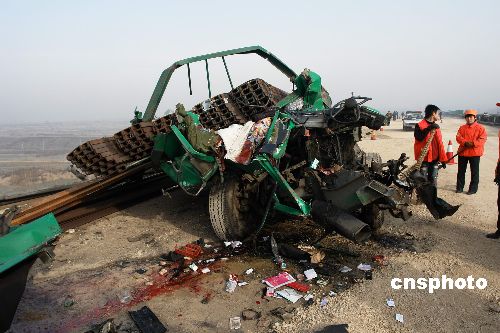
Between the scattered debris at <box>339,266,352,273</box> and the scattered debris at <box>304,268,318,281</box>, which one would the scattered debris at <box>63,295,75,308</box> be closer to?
the scattered debris at <box>304,268,318,281</box>

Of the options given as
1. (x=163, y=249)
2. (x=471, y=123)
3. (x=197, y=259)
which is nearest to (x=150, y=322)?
(x=197, y=259)

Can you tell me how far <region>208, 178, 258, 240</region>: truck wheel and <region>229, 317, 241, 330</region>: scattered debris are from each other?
1.66 meters

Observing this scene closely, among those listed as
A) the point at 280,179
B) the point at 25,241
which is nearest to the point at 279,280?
the point at 280,179

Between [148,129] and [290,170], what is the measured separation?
2485 mm

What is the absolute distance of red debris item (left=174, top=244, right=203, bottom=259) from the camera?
4.62m

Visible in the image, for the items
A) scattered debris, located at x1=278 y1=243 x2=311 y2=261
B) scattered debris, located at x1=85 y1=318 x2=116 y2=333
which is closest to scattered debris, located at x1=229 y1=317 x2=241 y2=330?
scattered debris, located at x1=85 y1=318 x2=116 y2=333

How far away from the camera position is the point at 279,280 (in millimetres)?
3852

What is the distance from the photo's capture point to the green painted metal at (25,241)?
2.28m

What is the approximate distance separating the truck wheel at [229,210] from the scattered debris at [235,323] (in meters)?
1.66

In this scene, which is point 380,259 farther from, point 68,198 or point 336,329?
point 68,198

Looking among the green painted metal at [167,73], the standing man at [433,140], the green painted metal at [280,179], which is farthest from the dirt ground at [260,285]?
the green painted metal at [167,73]

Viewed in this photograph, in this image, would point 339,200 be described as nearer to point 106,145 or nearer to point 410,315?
point 410,315

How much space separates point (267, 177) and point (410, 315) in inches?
81.4

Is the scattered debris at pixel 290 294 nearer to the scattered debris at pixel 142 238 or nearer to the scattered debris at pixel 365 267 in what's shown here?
the scattered debris at pixel 365 267
